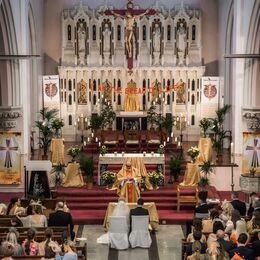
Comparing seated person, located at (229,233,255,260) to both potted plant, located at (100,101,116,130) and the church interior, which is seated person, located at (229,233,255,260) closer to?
the church interior

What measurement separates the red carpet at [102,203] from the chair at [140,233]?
300 cm

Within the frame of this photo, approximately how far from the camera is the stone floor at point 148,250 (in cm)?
1714

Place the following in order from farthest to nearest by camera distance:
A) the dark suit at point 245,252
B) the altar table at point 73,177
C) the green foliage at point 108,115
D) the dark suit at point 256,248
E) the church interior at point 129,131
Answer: the green foliage at point 108,115, the altar table at point 73,177, the church interior at point 129,131, the dark suit at point 256,248, the dark suit at point 245,252

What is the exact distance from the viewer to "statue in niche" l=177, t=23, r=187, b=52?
34.9 meters

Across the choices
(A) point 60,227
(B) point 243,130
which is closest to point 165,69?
(B) point 243,130

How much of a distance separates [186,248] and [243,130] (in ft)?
38.7

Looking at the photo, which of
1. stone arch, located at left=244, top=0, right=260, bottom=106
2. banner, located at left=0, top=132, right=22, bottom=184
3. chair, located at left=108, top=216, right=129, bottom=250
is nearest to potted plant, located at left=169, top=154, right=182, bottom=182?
stone arch, located at left=244, top=0, right=260, bottom=106

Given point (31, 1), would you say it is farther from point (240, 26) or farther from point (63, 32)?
point (240, 26)

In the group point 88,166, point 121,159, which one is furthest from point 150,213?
point 121,159

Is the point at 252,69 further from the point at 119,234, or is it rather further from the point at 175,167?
the point at 119,234

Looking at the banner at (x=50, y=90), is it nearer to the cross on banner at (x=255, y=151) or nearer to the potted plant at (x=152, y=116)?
the potted plant at (x=152, y=116)

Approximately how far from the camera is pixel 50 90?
3222cm

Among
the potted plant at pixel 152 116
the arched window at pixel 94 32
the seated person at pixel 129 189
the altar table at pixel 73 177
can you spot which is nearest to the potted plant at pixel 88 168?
the altar table at pixel 73 177

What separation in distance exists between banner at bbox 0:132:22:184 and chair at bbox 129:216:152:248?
301 inches
